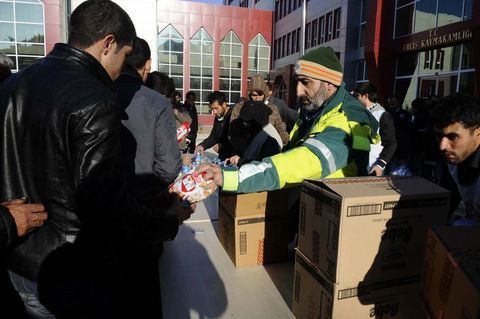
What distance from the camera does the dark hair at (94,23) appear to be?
1.27 m

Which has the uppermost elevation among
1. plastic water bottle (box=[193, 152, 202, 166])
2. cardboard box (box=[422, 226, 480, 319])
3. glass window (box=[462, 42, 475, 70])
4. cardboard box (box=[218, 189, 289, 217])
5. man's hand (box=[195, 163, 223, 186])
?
glass window (box=[462, 42, 475, 70])

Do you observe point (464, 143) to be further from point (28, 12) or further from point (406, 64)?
point (28, 12)

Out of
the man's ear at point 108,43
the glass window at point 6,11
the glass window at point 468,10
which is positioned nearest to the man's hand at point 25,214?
the man's ear at point 108,43

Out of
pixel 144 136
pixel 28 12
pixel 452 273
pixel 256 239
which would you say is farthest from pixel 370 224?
pixel 28 12

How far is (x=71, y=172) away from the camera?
1124 millimetres

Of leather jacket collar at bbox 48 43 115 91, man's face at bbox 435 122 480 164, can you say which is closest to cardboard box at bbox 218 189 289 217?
man's face at bbox 435 122 480 164

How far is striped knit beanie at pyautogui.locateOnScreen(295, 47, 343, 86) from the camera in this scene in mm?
2131

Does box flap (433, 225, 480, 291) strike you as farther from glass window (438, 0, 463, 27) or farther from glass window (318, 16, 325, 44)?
glass window (318, 16, 325, 44)

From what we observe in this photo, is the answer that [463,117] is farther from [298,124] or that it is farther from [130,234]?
[130,234]

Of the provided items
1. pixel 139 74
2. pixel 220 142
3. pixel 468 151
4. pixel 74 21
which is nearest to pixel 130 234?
pixel 74 21

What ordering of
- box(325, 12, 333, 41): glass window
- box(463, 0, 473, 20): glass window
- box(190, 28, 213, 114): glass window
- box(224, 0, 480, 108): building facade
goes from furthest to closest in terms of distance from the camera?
box(190, 28, 213, 114): glass window → box(325, 12, 333, 41): glass window → box(224, 0, 480, 108): building facade → box(463, 0, 473, 20): glass window

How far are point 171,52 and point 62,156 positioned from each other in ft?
81.3

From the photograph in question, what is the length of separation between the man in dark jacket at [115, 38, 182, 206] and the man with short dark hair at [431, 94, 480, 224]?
1499 millimetres

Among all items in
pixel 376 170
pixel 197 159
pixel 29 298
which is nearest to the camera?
pixel 29 298
